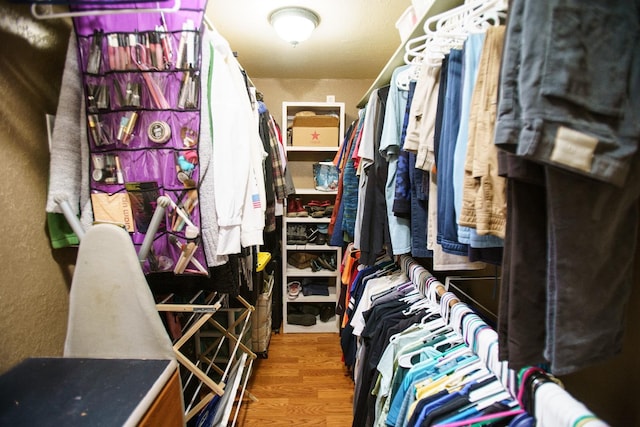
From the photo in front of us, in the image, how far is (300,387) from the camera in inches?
76.0

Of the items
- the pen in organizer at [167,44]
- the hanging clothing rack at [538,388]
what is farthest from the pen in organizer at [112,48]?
the hanging clothing rack at [538,388]

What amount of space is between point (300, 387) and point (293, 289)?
0.84 meters

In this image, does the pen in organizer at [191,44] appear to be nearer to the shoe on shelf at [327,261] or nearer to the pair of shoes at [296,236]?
the pair of shoes at [296,236]

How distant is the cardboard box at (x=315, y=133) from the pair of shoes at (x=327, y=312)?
1.53m

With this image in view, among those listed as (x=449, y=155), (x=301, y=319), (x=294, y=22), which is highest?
(x=294, y=22)

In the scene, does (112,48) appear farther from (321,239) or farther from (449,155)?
(321,239)

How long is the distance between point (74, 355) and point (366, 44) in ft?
7.37

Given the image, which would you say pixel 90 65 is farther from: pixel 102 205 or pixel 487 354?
pixel 487 354

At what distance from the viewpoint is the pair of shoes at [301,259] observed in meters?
2.61

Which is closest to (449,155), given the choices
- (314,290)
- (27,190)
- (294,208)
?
(27,190)

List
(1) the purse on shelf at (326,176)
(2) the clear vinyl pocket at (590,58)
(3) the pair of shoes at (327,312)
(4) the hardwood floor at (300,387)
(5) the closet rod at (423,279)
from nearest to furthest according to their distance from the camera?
(2) the clear vinyl pocket at (590,58) < (5) the closet rod at (423,279) < (4) the hardwood floor at (300,387) < (1) the purse on shelf at (326,176) < (3) the pair of shoes at (327,312)

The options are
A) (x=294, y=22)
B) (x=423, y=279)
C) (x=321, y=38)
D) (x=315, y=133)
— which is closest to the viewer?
(x=423, y=279)

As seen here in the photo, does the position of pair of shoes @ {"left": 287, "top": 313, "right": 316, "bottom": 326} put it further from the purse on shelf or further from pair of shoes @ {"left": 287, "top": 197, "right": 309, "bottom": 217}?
the purse on shelf

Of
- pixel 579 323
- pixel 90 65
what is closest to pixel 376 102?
pixel 90 65
